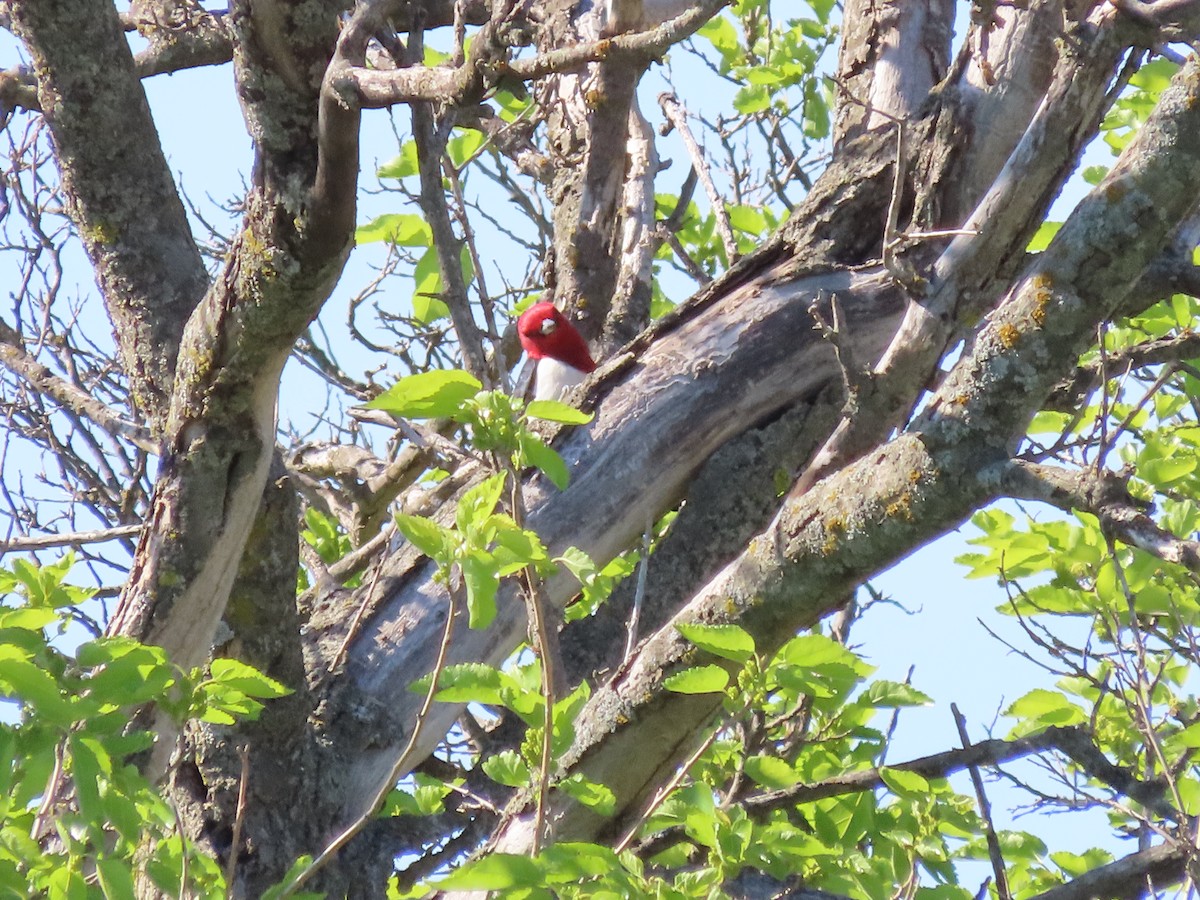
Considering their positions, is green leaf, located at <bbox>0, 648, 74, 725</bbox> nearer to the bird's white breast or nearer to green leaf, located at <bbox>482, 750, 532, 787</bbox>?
green leaf, located at <bbox>482, 750, 532, 787</bbox>

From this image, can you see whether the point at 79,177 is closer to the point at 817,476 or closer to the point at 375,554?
the point at 375,554

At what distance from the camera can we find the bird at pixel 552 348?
12.2 ft

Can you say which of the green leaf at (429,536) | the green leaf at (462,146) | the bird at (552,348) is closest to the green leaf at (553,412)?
the green leaf at (429,536)

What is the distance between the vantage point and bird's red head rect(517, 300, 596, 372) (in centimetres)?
370

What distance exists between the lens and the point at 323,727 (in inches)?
103

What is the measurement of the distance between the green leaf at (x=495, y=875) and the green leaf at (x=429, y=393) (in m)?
0.54

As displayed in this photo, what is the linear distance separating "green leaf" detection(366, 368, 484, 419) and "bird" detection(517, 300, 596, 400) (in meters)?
1.99

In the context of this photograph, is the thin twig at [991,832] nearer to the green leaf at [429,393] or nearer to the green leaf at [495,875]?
the green leaf at [495,875]

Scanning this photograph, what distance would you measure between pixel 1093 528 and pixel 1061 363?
5.04 feet

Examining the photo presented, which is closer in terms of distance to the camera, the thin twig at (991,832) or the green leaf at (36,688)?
the green leaf at (36,688)

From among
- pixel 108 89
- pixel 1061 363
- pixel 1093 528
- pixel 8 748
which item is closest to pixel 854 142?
pixel 1093 528

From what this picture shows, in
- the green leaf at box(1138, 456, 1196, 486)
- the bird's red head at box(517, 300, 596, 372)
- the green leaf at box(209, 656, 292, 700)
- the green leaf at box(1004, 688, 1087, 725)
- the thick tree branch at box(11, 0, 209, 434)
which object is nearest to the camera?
the green leaf at box(209, 656, 292, 700)

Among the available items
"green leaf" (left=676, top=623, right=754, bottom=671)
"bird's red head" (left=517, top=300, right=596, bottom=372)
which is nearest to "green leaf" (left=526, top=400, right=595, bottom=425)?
"green leaf" (left=676, top=623, right=754, bottom=671)

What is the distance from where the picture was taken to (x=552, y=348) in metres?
4.06
